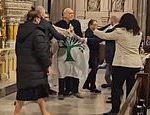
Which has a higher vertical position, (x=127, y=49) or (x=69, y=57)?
(x=127, y=49)

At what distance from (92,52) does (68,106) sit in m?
1.81

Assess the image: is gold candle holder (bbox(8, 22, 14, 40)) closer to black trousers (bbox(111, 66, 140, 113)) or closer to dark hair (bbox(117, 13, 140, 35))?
black trousers (bbox(111, 66, 140, 113))

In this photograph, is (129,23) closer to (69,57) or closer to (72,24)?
(72,24)

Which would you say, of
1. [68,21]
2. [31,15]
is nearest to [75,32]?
[68,21]

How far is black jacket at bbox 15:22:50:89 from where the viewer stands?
236 inches

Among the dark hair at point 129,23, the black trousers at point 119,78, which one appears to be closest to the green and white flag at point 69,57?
the black trousers at point 119,78

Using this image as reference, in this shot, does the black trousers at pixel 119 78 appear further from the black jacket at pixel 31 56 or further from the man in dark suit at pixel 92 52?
the man in dark suit at pixel 92 52

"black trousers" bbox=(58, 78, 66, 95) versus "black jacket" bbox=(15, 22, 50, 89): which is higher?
"black jacket" bbox=(15, 22, 50, 89)

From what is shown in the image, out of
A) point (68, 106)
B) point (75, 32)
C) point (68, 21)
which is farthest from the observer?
point (75, 32)

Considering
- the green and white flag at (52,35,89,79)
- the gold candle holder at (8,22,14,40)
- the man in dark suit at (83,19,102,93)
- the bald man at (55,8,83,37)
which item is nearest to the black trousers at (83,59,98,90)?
the man in dark suit at (83,19,102,93)

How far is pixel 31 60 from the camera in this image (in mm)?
6043

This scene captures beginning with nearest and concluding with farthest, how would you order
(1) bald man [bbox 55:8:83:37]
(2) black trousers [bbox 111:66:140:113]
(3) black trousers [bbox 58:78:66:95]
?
(2) black trousers [bbox 111:66:140:113] → (1) bald man [bbox 55:8:83:37] → (3) black trousers [bbox 58:78:66:95]

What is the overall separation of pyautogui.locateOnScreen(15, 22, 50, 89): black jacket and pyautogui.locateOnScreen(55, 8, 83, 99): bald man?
232 cm

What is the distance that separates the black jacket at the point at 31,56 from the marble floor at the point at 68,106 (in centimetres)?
134
